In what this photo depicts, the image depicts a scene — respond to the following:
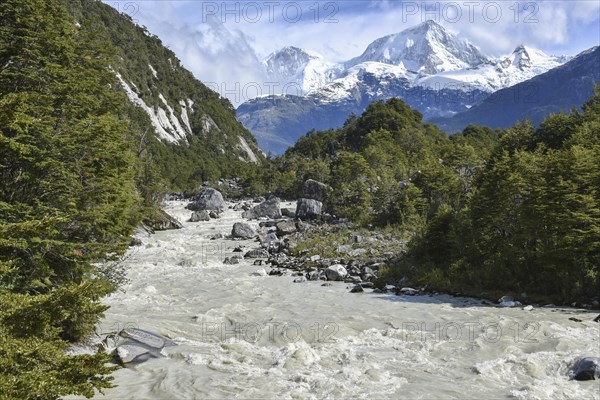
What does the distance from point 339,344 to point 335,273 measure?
414 inches

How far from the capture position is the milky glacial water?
11.0 meters

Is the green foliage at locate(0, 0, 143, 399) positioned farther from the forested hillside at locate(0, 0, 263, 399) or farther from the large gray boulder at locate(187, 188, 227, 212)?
the large gray boulder at locate(187, 188, 227, 212)

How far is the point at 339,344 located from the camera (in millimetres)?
14352

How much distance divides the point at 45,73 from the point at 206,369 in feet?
33.1

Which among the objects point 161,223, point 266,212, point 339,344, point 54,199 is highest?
point 266,212

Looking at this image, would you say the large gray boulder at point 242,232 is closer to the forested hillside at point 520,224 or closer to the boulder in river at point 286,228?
the boulder in river at point 286,228

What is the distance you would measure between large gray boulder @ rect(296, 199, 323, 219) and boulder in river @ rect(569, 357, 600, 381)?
33.8 meters

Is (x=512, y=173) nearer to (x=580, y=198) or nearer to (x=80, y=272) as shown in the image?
(x=580, y=198)

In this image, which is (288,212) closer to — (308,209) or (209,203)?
(308,209)

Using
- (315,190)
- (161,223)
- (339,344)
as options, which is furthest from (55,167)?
(315,190)

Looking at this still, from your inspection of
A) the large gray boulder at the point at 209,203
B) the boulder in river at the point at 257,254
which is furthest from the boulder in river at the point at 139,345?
the large gray boulder at the point at 209,203

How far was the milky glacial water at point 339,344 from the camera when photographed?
434 inches

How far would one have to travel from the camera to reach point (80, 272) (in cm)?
1294

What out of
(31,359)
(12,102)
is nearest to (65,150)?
(12,102)
